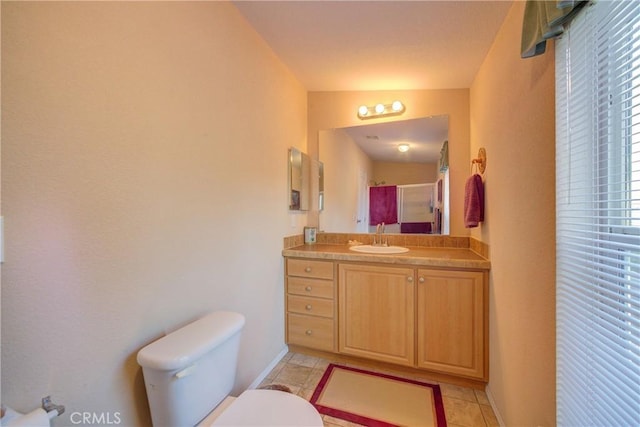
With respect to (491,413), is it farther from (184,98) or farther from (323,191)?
(184,98)

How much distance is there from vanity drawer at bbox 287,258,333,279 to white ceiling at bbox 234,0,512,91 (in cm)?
161

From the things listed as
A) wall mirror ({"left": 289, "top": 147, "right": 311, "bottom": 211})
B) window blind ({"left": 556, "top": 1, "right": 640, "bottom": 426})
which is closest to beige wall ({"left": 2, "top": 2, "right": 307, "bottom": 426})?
wall mirror ({"left": 289, "top": 147, "right": 311, "bottom": 211})

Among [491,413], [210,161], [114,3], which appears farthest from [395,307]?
[114,3]

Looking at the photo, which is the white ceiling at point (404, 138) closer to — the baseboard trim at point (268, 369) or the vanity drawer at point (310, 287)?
the vanity drawer at point (310, 287)

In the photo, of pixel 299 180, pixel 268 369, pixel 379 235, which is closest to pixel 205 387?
pixel 268 369

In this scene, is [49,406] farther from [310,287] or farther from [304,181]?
[304,181]

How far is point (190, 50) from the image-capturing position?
127 centimetres

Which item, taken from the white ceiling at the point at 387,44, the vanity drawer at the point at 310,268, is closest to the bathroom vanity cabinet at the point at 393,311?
the vanity drawer at the point at 310,268

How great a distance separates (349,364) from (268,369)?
65cm

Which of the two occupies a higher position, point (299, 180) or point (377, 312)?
point (299, 180)

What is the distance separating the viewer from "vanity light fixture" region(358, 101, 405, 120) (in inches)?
96.3

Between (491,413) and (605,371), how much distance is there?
4.07ft

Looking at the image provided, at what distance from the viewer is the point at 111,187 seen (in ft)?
3.01

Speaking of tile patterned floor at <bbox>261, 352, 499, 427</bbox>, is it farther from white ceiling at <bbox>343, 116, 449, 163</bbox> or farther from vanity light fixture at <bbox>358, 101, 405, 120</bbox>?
vanity light fixture at <bbox>358, 101, 405, 120</bbox>
